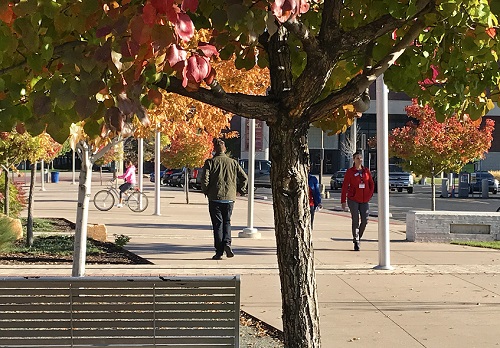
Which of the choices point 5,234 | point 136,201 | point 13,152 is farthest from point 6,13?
point 136,201

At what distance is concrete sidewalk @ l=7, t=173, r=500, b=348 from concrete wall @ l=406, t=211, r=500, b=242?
1.80 feet

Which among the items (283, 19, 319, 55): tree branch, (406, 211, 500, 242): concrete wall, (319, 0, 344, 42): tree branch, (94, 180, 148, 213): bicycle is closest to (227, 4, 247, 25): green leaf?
(283, 19, 319, 55): tree branch

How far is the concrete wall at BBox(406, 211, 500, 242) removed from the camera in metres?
15.8

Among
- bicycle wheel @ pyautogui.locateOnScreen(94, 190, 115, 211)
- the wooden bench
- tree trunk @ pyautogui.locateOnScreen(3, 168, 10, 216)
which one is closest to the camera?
the wooden bench

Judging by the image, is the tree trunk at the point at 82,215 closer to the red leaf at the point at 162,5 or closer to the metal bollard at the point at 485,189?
the red leaf at the point at 162,5

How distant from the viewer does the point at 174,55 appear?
10.7 ft

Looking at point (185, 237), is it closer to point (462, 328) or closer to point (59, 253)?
point (59, 253)

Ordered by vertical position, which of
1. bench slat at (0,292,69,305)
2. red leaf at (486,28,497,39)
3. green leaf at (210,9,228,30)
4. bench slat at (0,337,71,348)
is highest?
red leaf at (486,28,497,39)

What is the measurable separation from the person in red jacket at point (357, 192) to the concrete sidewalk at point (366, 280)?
446 millimetres

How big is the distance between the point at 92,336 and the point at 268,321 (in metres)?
2.53

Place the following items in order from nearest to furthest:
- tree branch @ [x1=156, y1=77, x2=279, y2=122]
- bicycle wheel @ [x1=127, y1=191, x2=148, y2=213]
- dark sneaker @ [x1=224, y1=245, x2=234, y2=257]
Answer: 1. tree branch @ [x1=156, y1=77, x2=279, y2=122]
2. dark sneaker @ [x1=224, y1=245, x2=234, y2=257]
3. bicycle wheel @ [x1=127, y1=191, x2=148, y2=213]

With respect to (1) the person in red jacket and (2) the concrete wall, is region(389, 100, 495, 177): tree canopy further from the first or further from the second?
(1) the person in red jacket

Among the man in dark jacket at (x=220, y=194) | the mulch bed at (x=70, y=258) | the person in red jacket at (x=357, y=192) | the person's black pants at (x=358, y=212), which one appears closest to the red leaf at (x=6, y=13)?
the mulch bed at (x=70, y=258)

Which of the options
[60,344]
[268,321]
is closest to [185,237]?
[268,321]
